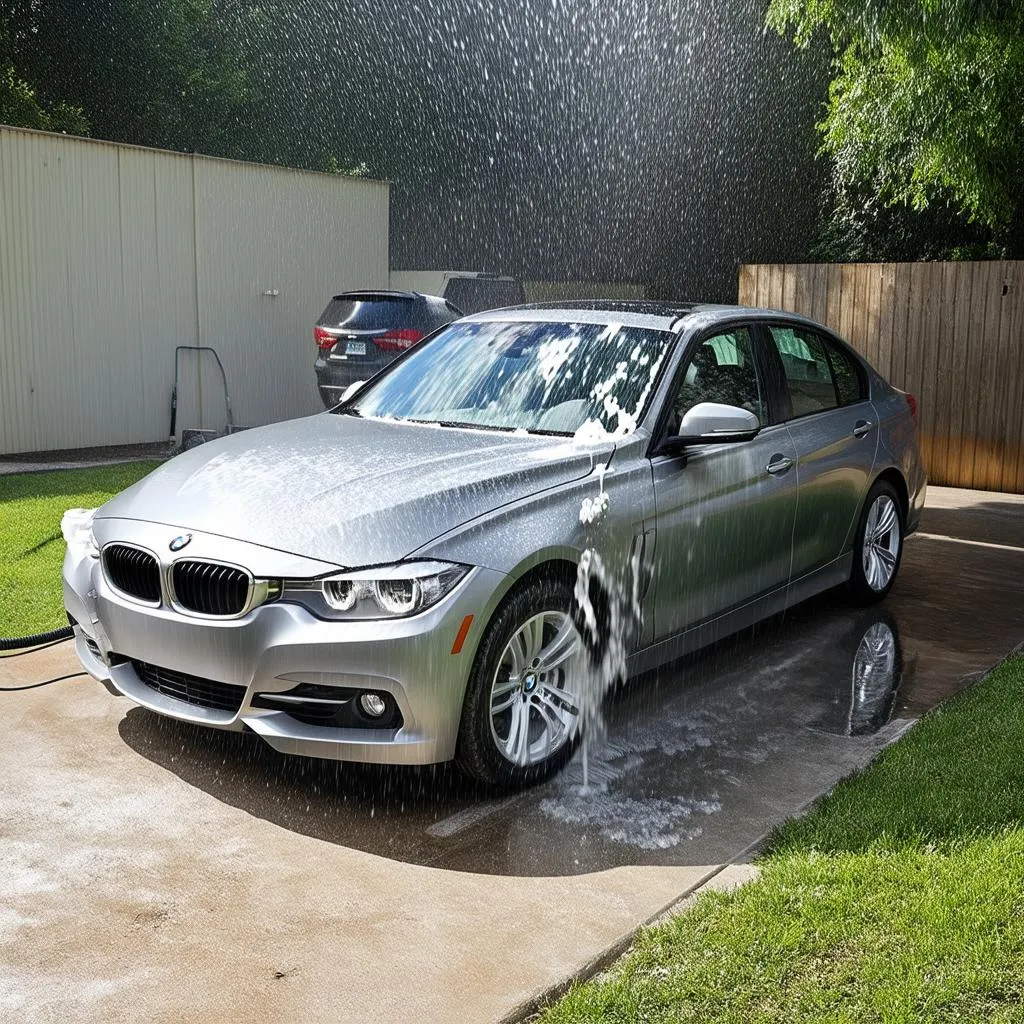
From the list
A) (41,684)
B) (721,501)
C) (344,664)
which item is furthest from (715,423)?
(41,684)

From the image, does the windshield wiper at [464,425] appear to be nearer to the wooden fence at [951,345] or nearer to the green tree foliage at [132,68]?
the wooden fence at [951,345]

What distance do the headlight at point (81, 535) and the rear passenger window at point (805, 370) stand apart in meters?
3.44

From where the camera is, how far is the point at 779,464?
6.12 metres

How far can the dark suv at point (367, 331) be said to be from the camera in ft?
48.1

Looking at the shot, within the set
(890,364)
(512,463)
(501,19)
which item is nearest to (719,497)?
(512,463)

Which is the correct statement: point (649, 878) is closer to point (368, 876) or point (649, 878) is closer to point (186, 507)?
point (368, 876)

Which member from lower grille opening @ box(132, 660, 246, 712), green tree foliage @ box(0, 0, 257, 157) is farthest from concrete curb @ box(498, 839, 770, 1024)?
green tree foliage @ box(0, 0, 257, 157)

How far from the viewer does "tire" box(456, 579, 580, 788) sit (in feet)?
14.5

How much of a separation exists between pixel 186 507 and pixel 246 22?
30.9 m

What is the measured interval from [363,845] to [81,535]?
183 centimetres

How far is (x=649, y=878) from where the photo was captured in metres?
4.02

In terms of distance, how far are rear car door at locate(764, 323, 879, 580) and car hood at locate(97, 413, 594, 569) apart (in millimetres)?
1698

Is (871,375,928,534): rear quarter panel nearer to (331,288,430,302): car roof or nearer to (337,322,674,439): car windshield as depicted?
(337,322,674,439): car windshield

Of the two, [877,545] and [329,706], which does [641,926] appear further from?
[877,545]
